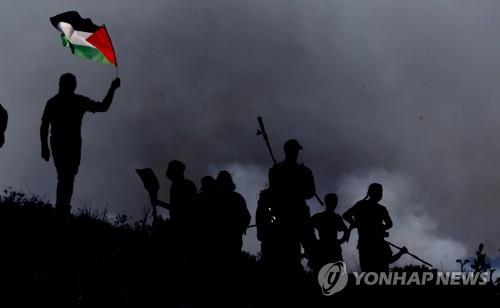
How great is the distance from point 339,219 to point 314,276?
110 cm

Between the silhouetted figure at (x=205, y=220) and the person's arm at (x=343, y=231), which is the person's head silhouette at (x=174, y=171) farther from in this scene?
the person's arm at (x=343, y=231)

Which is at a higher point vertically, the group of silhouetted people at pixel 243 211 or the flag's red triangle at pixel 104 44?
the flag's red triangle at pixel 104 44

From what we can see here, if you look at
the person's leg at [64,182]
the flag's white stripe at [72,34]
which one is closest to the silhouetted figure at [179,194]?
the person's leg at [64,182]


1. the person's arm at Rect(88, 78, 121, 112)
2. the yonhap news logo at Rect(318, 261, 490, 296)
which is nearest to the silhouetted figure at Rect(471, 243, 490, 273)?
the yonhap news logo at Rect(318, 261, 490, 296)

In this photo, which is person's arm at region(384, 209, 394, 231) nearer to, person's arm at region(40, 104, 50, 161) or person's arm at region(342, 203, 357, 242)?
person's arm at region(342, 203, 357, 242)

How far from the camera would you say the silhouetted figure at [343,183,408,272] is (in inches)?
389

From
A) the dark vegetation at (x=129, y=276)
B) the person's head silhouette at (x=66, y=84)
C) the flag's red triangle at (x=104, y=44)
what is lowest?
the dark vegetation at (x=129, y=276)

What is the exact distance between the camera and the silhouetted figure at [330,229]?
1013cm

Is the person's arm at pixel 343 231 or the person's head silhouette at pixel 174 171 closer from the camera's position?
the person's head silhouette at pixel 174 171

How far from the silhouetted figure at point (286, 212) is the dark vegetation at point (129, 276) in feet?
1.01

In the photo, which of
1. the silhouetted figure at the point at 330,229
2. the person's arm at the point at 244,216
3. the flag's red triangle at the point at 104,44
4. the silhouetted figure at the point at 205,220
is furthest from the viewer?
the flag's red triangle at the point at 104,44

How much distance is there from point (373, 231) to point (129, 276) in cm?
393

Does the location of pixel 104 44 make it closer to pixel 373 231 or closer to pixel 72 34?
pixel 72 34

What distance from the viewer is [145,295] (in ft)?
23.8
